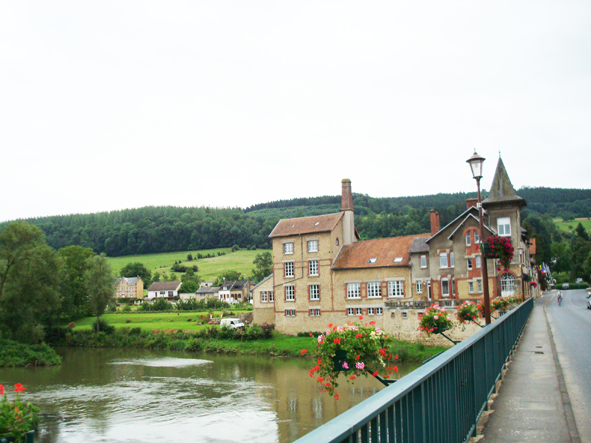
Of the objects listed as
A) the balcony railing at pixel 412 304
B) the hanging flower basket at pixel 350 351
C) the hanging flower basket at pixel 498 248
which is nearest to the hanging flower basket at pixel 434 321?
the hanging flower basket at pixel 498 248

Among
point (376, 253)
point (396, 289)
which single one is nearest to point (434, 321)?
point (396, 289)

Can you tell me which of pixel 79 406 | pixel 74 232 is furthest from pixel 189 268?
pixel 79 406

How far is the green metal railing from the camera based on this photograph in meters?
2.53

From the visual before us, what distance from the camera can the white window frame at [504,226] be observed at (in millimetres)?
42031

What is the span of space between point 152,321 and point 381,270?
33447mm

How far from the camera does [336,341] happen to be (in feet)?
31.8

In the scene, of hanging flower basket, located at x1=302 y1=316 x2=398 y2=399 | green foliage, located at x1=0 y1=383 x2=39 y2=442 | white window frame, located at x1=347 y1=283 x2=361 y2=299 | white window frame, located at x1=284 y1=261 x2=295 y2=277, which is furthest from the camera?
white window frame, located at x1=284 y1=261 x2=295 y2=277

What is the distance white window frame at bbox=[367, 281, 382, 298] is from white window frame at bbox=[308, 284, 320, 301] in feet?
16.6

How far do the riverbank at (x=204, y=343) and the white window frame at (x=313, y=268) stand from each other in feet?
20.1

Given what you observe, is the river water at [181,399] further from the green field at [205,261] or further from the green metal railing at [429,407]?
the green field at [205,261]

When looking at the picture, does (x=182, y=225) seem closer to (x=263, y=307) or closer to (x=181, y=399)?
(x=263, y=307)

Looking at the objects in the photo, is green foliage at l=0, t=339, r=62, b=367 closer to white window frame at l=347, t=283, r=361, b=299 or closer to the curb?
white window frame at l=347, t=283, r=361, b=299

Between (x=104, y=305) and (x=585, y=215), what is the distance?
Result: 15910cm

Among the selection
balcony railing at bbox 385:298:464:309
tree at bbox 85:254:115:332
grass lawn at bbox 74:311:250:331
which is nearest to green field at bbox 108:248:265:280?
grass lawn at bbox 74:311:250:331
